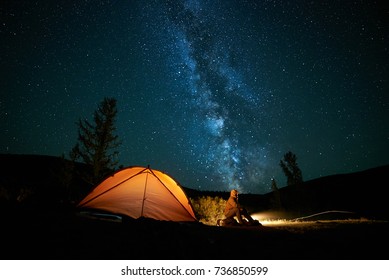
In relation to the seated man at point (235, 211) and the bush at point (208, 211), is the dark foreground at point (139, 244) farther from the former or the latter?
Answer: the bush at point (208, 211)

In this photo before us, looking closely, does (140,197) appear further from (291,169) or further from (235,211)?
(291,169)

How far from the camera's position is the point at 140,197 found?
6.71 m

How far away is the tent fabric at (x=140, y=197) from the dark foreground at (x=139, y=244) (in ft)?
9.05

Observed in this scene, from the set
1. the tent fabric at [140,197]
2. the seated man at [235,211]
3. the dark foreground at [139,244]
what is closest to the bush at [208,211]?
the seated man at [235,211]

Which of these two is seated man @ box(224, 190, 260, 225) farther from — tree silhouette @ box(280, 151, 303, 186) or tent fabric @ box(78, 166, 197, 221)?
tree silhouette @ box(280, 151, 303, 186)

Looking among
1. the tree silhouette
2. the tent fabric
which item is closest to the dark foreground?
the tent fabric

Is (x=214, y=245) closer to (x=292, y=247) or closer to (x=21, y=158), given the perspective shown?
(x=292, y=247)

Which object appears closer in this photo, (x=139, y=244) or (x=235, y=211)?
(x=139, y=244)

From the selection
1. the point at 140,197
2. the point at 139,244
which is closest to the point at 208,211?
the point at 140,197

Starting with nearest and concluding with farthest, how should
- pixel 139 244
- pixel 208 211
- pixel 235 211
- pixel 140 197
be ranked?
pixel 139 244
pixel 140 197
pixel 235 211
pixel 208 211

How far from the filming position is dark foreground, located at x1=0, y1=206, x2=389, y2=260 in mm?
2555

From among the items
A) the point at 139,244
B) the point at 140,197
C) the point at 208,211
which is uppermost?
the point at 140,197

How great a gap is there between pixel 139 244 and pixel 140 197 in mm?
3889
